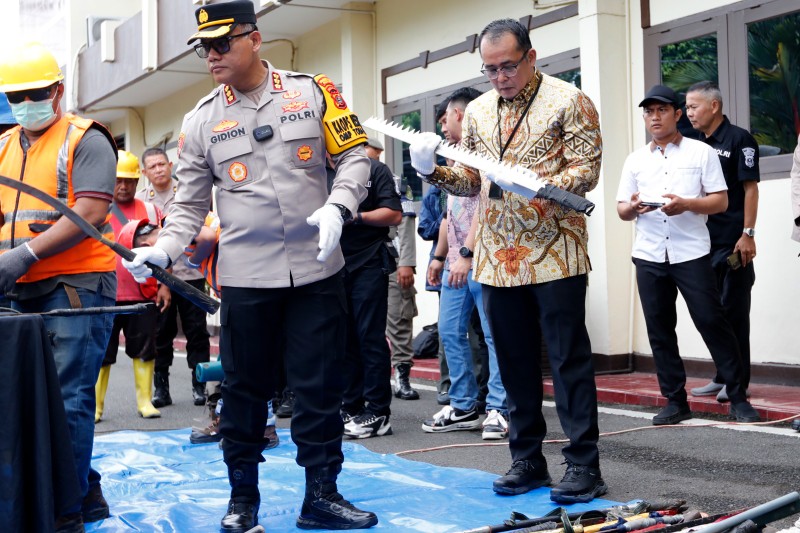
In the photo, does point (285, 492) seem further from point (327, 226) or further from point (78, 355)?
point (327, 226)

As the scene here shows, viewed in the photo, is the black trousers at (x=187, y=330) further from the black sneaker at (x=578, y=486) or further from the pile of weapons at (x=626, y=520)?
the pile of weapons at (x=626, y=520)

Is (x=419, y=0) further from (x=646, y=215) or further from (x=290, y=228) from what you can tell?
(x=290, y=228)

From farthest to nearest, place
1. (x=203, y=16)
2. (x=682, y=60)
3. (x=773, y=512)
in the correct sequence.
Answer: (x=682, y=60) → (x=203, y=16) → (x=773, y=512)

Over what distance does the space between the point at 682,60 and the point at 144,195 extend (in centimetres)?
500

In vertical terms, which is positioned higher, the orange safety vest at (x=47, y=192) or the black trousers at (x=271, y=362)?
the orange safety vest at (x=47, y=192)

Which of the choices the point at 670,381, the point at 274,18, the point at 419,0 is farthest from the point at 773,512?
the point at 274,18

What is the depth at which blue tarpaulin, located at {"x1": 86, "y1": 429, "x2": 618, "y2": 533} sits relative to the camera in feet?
15.1

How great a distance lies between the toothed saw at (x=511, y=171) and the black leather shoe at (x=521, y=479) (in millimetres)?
1295

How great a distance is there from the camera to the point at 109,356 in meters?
8.38

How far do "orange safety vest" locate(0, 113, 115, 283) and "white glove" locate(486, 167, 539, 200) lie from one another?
5.60 feet

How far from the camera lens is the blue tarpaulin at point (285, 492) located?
4.62 metres

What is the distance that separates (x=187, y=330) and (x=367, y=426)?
2.59 m

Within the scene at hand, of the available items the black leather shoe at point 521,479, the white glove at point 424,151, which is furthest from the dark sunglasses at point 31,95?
the black leather shoe at point 521,479

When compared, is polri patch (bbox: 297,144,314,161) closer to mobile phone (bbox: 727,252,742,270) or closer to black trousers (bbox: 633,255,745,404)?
black trousers (bbox: 633,255,745,404)
